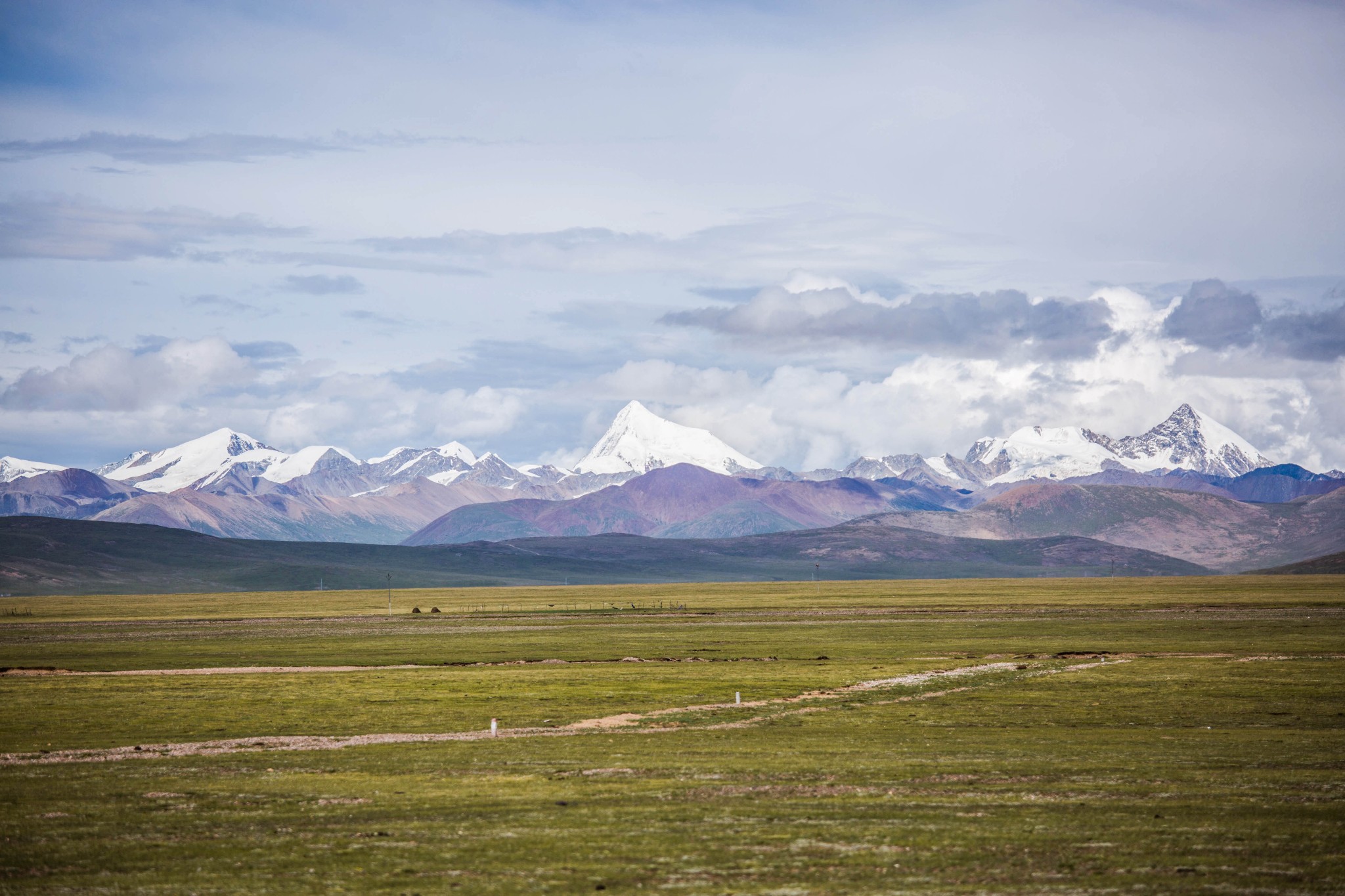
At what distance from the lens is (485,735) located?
4281cm

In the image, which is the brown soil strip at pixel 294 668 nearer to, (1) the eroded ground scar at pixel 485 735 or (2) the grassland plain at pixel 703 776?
(2) the grassland plain at pixel 703 776

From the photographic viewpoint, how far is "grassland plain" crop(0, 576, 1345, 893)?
20750 millimetres

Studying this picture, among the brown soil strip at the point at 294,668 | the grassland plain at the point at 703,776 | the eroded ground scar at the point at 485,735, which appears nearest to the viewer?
the grassland plain at the point at 703,776

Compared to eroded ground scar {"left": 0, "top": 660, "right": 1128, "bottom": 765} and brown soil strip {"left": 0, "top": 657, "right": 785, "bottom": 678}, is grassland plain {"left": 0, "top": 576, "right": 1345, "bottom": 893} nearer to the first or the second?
eroded ground scar {"left": 0, "top": 660, "right": 1128, "bottom": 765}

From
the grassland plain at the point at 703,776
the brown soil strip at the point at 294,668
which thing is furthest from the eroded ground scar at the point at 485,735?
the brown soil strip at the point at 294,668

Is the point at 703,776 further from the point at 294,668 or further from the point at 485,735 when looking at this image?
the point at 294,668

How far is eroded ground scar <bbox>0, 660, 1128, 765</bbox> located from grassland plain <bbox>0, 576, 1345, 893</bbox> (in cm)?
50

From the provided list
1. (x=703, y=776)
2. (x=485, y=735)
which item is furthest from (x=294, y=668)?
(x=703, y=776)

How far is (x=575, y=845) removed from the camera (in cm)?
2288

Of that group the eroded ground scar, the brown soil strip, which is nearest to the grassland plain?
the eroded ground scar

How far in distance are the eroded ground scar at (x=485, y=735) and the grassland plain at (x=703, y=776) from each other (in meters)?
0.50

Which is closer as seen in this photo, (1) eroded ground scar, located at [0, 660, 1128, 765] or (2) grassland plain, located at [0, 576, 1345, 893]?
(2) grassland plain, located at [0, 576, 1345, 893]

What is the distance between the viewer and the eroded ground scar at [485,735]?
123ft

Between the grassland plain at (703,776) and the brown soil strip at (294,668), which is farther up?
the grassland plain at (703,776)
